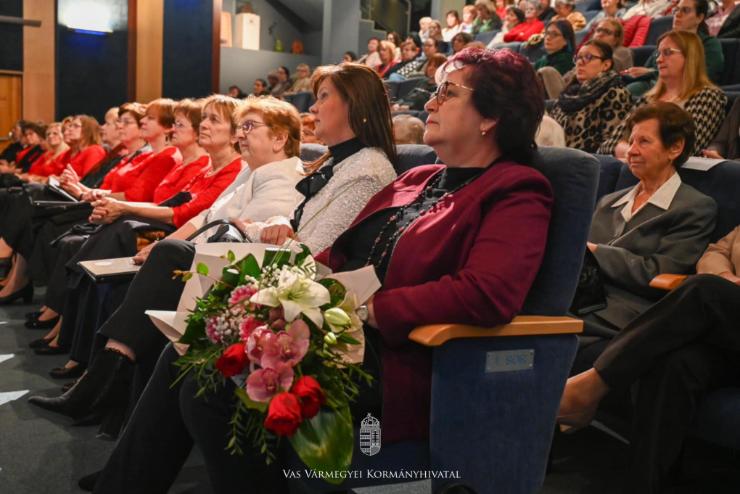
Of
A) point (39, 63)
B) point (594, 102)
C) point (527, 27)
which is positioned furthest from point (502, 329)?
point (39, 63)

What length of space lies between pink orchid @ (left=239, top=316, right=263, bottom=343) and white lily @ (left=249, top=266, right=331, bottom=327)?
0.10ft

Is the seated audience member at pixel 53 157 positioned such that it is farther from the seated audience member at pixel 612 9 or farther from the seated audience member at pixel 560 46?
the seated audience member at pixel 612 9

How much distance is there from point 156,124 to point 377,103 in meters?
1.94

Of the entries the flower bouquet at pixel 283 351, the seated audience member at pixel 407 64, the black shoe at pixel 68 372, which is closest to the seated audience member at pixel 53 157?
the black shoe at pixel 68 372

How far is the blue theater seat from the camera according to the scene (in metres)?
1.34

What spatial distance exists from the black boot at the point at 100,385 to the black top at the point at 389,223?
2.46 feet

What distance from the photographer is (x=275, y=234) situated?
1.97 metres

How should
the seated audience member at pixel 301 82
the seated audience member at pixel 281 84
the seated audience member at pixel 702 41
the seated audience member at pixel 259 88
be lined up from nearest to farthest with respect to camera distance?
1. the seated audience member at pixel 702 41
2. the seated audience member at pixel 301 82
3. the seated audience member at pixel 281 84
4. the seated audience member at pixel 259 88

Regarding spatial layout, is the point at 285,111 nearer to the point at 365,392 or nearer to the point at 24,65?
the point at 365,392

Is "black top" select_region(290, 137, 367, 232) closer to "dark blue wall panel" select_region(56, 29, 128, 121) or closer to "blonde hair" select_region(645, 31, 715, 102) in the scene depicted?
"blonde hair" select_region(645, 31, 715, 102)

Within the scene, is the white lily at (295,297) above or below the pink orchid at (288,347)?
above

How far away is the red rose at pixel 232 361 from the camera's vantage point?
1.18 metres

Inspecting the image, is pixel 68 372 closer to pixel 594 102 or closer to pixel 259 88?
pixel 594 102

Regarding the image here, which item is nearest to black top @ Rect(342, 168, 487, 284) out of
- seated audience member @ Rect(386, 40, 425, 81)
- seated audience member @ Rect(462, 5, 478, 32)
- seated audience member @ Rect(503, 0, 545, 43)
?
seated audience member @ Rect(503, 0, 545, 43)
